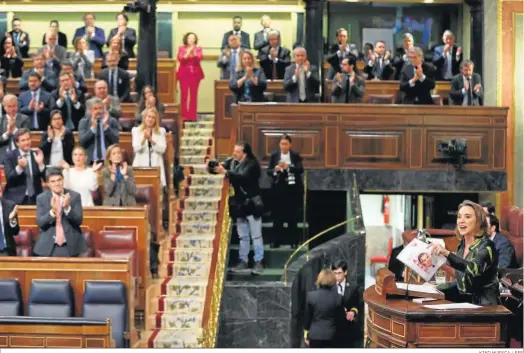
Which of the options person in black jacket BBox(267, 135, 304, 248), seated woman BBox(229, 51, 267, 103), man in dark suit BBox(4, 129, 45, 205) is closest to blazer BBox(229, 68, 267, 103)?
seated woman BBox(229, 51, 267, 103)

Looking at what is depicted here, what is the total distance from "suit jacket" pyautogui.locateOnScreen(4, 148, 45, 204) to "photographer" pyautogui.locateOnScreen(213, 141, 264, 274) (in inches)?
56.2

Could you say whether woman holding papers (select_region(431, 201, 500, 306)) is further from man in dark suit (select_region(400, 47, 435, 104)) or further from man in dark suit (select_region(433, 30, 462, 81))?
man in dark suit (select_region(433, 30, 462, 81))

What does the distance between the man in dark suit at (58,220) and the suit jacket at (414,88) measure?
429cm

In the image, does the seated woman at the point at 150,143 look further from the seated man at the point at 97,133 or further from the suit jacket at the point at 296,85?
the suit jacket at the point at 296,85

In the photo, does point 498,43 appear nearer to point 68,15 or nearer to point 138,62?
point 138,62

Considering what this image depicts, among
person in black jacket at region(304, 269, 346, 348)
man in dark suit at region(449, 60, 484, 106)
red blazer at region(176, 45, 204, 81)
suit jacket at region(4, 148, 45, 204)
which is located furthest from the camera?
red blazer at region(176, 45, 204, 81)

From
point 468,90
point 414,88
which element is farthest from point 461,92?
point 414,88

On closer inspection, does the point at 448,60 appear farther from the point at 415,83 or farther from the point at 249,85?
the point at 249,85

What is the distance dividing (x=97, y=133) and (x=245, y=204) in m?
1.36

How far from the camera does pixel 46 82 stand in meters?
10.5

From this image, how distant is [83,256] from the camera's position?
7.96 meters

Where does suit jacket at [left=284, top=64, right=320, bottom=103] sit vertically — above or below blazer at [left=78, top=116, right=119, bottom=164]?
above

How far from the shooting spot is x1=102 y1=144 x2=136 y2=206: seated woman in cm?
852

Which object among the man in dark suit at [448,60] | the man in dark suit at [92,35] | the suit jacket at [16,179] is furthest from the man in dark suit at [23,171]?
the man in dark suit at [448,60]
